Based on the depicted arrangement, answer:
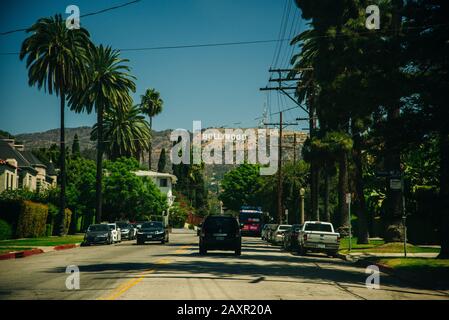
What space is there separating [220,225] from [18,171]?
170 feet

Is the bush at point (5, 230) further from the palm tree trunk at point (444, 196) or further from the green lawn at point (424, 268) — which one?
the palm tree trunk at point (444, 196)

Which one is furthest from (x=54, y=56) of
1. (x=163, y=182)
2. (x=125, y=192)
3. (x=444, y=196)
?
(x=163, y=182)

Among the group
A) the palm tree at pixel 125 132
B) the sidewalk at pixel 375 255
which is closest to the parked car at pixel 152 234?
the sidewalk at pixel 375 255

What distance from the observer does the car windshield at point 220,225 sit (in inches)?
1133

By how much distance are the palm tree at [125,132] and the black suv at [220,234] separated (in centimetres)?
5083

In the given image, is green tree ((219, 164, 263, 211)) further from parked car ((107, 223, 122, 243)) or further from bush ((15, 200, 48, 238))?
parked car ((107, 223, 122, 243))

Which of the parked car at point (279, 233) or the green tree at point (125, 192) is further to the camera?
the green tree at point (125, 192)

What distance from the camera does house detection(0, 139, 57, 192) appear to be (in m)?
65.2

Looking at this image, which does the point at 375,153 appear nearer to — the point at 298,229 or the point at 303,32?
the point at 298,229

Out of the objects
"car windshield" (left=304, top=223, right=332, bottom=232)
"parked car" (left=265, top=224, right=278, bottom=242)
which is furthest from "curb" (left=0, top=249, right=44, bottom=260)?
"parked car" (left=265, top=224, right=278, bottom=242)

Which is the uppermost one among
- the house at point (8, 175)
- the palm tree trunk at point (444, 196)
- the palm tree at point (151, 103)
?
the palm tree at point (151, 103)

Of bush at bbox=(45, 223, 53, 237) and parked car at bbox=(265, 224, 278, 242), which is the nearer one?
parked car at bbox=(265, 224, 278, 242)

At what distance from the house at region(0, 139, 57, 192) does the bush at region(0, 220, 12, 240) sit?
17.9m
